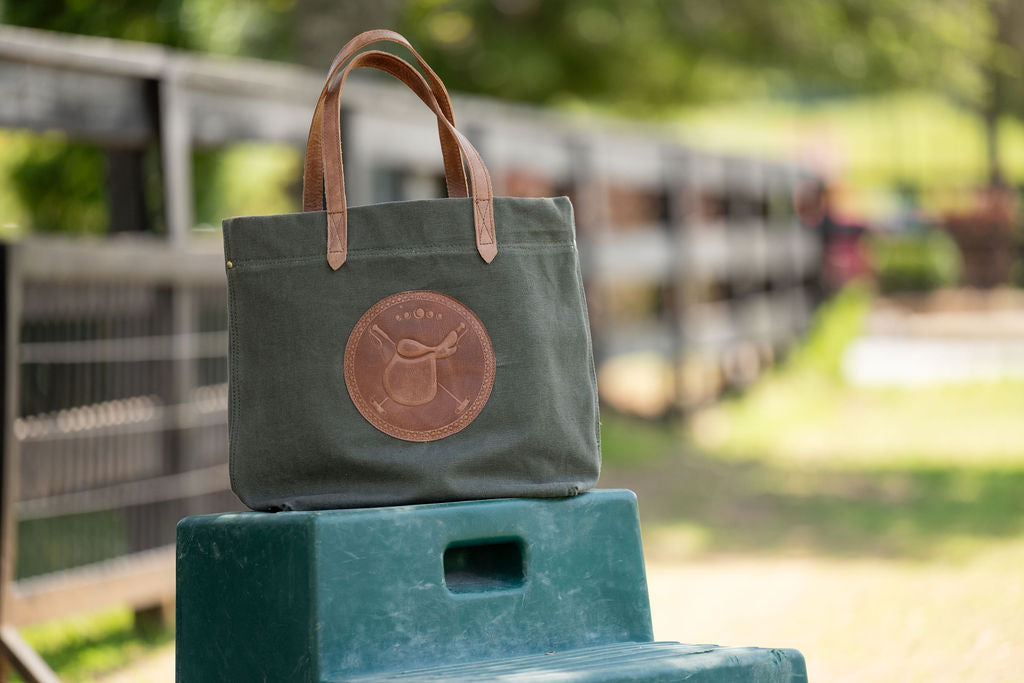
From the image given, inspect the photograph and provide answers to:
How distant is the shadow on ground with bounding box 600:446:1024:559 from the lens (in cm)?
524

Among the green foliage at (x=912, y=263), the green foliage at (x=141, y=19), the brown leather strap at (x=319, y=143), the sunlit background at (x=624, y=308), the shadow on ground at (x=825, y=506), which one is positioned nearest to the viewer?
the brown leather strap at (x=319, y=143)

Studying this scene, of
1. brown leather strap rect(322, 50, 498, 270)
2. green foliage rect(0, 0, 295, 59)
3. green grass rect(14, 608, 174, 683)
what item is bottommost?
green grass rect(14, 608, 174, 683)

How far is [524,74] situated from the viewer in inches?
424

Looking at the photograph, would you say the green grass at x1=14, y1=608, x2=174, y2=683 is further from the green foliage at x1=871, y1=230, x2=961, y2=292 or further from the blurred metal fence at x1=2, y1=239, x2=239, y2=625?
the green foliage at x1=871, y1=230, x2=961, y2=292

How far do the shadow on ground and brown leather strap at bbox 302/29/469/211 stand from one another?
3.12 metres

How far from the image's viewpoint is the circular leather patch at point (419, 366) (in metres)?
2.17

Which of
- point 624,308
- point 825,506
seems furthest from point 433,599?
point 624,308

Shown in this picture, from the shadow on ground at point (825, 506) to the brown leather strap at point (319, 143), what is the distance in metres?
3.12

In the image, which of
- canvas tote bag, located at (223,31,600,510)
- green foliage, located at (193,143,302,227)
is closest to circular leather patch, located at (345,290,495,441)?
canvas tote bag, located at (223,31,600,510)

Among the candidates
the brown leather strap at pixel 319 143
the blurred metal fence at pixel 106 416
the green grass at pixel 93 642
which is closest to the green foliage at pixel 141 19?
the blurred metal fence at pixel 106 416

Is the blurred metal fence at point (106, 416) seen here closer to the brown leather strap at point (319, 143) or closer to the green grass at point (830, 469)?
the brown leather strap at point (319, 143)

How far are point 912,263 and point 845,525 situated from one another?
44.6 feet

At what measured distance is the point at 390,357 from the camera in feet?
7.14

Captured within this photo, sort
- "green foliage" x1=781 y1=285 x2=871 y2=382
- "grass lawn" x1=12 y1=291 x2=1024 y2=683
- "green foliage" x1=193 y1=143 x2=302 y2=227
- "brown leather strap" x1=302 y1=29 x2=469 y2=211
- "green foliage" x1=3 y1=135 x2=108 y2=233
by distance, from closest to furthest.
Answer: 1. "brown leather strap" x1=302 y1=29 x2=469 y2=211
2. "grass lawn" x1=12 y1=291 x2=1024 y2=683
3. "green foliage" x1=3 y1=135 x2=108 y2=233
4. "green foliage" x1=193 y1=143 x2=302 y2=227
5. "green foliage" x1=781 y1=285 x2=871 y2=382
